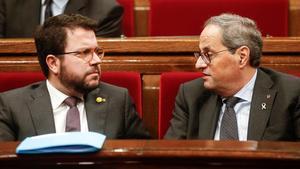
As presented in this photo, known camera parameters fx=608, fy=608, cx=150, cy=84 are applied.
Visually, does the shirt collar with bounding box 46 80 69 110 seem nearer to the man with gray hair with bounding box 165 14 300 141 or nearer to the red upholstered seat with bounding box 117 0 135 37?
the man with gray hair with bounding box 165 14 300 141

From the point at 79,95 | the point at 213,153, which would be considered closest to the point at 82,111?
the point at 79,95

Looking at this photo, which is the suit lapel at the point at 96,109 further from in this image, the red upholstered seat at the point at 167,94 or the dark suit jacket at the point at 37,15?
the dark suit jacket at the point at 37,15

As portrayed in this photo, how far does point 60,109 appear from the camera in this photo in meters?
0.89

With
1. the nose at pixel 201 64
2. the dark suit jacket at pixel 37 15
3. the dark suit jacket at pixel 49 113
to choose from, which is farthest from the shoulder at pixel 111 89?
the dark suit jacket at pixel 37 15

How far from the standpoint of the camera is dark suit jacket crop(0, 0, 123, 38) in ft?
3.81

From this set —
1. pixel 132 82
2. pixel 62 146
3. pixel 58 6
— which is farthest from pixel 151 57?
pixel 62 146

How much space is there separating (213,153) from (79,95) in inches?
16.8

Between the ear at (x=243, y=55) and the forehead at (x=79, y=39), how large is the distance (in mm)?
212

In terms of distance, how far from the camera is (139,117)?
0.91 m

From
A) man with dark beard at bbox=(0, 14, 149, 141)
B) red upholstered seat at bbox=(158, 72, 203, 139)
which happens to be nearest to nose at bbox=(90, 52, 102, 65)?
man with dark beard at bbox=(0, 14, 149, 141)

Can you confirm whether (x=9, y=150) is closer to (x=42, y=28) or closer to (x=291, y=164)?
(x=291, y=164)

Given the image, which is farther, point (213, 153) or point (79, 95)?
point (79, 95)

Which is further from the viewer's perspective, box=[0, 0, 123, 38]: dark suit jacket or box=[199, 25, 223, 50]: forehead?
box=[0, 0, 123, 38]: dark suit jacket

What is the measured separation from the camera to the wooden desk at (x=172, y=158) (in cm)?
51
